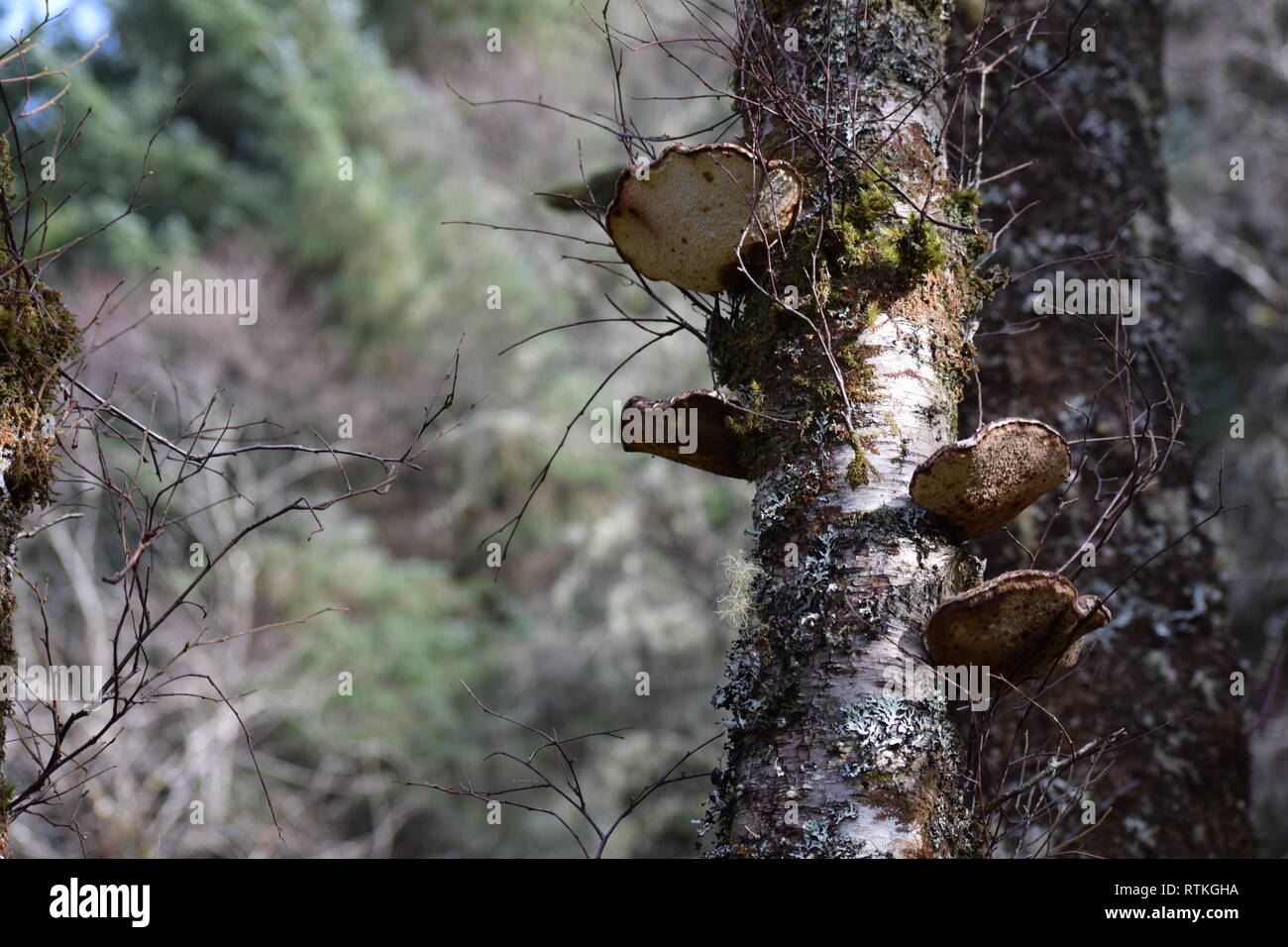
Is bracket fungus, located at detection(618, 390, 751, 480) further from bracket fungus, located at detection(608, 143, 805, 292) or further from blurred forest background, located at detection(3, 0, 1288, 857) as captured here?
blurred forest background, located at detection(3, 0, 1288, 857)

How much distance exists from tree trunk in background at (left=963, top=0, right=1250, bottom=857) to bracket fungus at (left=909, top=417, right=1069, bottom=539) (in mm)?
1467

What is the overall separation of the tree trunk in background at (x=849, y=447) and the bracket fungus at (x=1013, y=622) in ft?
0.26

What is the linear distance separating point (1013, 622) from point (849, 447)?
1.48 ft

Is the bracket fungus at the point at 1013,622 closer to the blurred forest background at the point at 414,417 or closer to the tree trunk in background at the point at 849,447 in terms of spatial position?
the tree trunk in background at the point at 849,447

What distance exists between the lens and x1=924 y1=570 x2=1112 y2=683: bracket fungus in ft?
6.34

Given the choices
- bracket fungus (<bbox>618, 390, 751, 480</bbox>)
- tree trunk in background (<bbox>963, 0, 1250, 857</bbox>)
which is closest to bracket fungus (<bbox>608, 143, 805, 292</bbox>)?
bracket fungus (<bbox>618, 390, 751, 480</bbox>)

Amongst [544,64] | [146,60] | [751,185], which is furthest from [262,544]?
[751,185]

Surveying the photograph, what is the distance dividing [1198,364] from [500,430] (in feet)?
26.9

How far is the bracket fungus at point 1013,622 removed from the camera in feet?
6.34

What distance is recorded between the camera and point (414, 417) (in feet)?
50.2

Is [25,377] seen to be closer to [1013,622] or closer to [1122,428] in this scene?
[1013,622]

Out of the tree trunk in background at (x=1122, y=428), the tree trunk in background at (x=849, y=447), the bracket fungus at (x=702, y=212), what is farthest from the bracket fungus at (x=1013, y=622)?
the tree trunk in background at (x=1122, y=428)

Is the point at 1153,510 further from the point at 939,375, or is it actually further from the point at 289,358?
the point at 289,358

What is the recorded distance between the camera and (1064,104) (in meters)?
4.32
